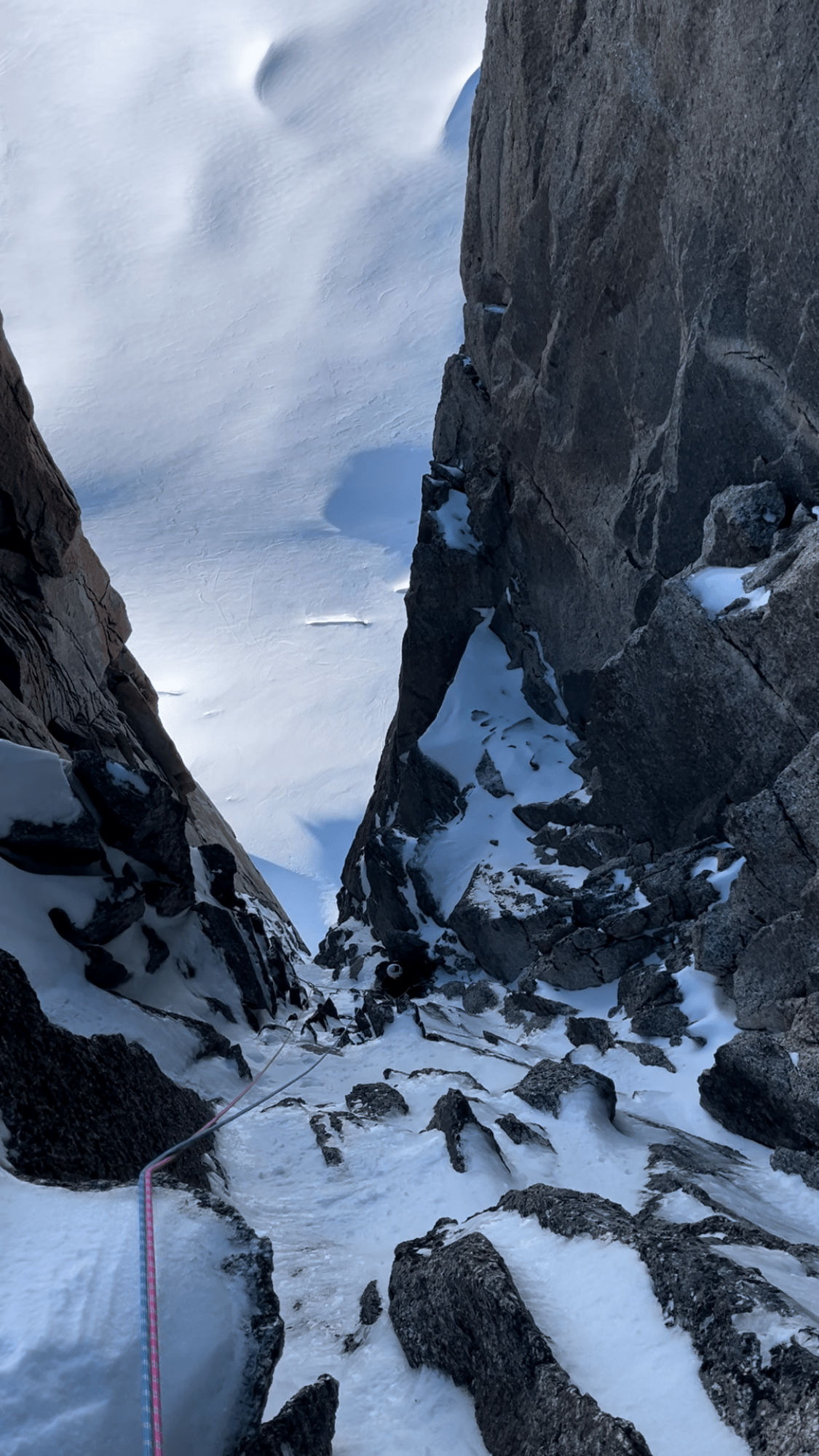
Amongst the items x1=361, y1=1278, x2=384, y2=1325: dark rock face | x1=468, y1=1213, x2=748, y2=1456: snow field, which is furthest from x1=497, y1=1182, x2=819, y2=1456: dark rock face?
x1=361, y1=1278, x2=384, y2=1325: dark rock face

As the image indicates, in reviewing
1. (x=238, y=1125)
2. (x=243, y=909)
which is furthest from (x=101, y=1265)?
(x=243, y=909)

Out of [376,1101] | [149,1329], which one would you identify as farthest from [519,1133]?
[149,1329]

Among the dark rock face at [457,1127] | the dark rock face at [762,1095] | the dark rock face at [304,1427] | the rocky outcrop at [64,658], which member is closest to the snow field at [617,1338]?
the dark rock face at [304,1427]

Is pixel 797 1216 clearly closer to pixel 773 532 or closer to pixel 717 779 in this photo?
pixel 717 779

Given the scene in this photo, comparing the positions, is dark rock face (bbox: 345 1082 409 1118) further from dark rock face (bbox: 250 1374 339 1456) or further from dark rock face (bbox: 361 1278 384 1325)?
dark rock face (bbox: 250 1374 339 1456)

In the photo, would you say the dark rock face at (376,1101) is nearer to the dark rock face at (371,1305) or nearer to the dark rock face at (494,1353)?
the dark rock face at (371,1305)

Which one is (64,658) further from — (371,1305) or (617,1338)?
(617,1338)
